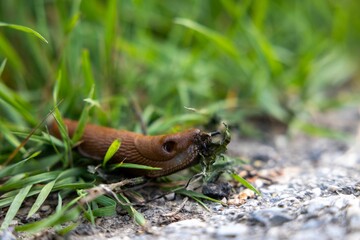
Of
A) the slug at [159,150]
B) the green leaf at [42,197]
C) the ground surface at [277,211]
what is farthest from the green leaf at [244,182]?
the green leaf at [42,197]

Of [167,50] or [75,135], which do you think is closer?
[75,135]

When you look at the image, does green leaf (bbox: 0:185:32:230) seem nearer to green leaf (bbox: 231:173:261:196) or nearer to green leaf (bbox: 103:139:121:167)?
green leaf (bbox: 103:139:121:167)

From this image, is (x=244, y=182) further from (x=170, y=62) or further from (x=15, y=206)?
(x=170, y=62)

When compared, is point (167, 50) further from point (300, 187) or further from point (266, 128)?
point (300, 187)

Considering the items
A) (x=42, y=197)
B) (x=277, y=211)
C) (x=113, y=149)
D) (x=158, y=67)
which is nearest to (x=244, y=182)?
(x=277, y=211)

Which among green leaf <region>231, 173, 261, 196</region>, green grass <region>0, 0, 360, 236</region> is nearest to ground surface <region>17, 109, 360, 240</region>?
green leaf <region>231, 173, 261, 196</region>

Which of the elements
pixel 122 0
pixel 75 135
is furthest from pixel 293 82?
pixel 75 135
